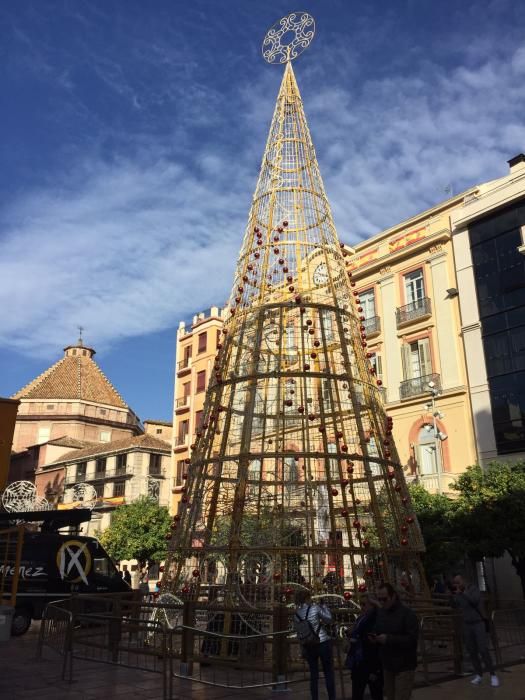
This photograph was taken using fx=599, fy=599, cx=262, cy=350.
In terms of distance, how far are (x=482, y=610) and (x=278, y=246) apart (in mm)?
6658

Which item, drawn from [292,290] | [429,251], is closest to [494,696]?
[292,290]

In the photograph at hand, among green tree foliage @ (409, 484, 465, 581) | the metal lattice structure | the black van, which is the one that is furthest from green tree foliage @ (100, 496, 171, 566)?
the metal lattice structure

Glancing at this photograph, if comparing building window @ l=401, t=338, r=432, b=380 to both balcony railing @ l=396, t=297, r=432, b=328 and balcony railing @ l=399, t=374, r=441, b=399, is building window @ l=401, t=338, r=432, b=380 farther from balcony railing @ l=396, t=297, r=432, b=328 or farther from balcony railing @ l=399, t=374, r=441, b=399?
balcony railing @ l=396, t=297, r=432, b=328

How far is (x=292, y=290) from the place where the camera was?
10484mm

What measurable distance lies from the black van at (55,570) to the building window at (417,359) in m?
14.1

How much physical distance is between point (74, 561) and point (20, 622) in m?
1.92

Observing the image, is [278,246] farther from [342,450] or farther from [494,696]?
[494,696]

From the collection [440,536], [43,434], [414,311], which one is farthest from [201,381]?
[43,434]

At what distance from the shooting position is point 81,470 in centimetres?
4106

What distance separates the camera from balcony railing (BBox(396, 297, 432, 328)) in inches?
973

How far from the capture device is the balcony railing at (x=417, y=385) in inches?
923

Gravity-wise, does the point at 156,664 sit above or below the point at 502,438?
below

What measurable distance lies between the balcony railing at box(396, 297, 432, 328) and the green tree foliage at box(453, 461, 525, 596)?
8.48 meters

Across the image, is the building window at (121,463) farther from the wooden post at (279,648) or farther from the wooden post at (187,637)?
the wooden post at (279,648)
